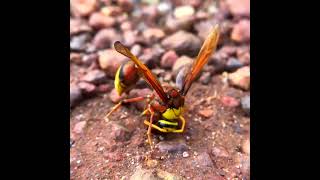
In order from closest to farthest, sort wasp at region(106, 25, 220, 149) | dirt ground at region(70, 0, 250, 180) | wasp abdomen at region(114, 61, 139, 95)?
dirt ground at region(70, 0, 250, 180) < wasp at region(106, 25, 220, 149) < wasp abdomen at region(114, 61, 139, 95)

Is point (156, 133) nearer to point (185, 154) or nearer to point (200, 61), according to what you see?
point (185, 154)

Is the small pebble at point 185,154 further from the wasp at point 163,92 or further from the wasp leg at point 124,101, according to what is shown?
the wasp leg at point 124,101

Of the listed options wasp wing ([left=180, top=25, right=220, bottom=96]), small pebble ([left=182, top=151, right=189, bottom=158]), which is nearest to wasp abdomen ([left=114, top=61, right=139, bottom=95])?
wasp wing ([left=180, top=25, right=220, bottom=96])

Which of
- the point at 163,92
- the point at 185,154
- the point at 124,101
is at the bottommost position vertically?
the point at 185,154

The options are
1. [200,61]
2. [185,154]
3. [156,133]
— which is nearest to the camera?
[185,154]

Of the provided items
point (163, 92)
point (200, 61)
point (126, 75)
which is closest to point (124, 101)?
point (126, 75)

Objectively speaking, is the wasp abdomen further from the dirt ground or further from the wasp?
the dirt ground

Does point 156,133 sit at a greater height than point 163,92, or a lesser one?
lesser
